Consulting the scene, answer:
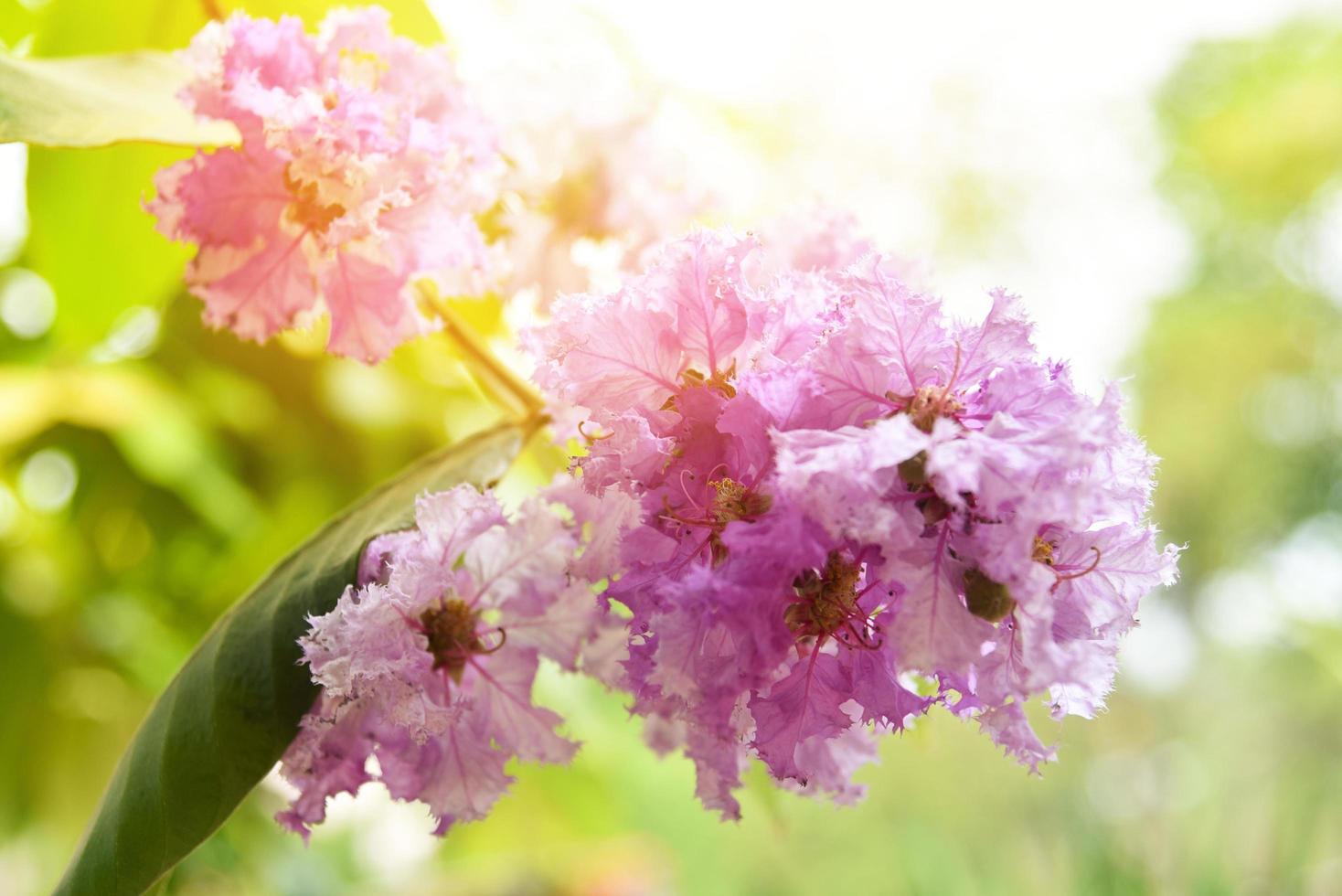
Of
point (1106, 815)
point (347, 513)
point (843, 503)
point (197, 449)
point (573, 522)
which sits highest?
point (843, 503)

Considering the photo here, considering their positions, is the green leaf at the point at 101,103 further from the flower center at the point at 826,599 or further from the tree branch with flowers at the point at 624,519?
the flower center at the point at 826,599

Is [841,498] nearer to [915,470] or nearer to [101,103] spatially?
[915,470]

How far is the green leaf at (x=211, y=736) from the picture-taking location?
393 mm

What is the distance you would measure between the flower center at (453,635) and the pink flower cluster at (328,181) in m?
0.14

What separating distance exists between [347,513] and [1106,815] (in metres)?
4.10

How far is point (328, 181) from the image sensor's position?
0.47m

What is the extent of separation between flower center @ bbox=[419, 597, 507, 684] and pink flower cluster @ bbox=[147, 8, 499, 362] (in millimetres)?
144

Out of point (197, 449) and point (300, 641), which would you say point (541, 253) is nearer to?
point (300, 641)

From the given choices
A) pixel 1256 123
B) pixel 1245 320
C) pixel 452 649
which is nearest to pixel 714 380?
pixel 452 649

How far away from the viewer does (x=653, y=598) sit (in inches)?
14.3

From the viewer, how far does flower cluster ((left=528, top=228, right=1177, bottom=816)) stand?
322 millimetres

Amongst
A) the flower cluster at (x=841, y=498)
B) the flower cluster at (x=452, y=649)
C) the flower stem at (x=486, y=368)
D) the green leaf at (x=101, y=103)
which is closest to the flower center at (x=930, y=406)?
the flower cluster at (x=841, y=498)

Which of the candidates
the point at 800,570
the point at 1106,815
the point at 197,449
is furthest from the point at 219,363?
the point at 1106,815

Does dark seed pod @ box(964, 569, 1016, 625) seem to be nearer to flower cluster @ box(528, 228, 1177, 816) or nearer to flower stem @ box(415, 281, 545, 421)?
flower cluster @ box(528, 228, 1177, 816)
